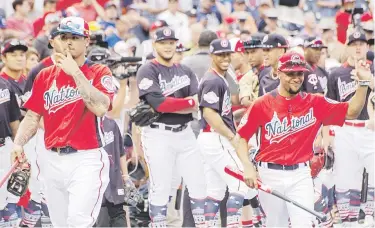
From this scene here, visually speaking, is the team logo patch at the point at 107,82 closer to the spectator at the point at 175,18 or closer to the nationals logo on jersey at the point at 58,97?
the nationals logo on jersey at the point at 58,97

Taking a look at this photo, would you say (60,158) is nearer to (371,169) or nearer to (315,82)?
(315,82)

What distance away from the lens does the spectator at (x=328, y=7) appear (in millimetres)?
18422

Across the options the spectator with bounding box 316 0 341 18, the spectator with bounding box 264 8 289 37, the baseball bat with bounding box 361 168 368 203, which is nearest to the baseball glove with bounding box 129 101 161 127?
the baseball bat with bounding box 361 168 368 203

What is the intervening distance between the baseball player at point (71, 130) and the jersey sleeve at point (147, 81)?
2019mm

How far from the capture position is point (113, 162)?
33.4 feet

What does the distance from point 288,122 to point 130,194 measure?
2.43m

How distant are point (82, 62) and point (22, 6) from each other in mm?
7441

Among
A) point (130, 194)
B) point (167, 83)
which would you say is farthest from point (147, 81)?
point (130, 194)

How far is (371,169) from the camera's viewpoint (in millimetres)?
11586

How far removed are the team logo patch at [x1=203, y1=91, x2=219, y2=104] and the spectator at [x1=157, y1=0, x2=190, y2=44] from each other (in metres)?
6.23

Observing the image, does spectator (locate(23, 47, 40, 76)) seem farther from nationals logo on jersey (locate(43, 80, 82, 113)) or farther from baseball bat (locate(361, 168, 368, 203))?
baseball bat (locate(361, 168, 368, 203))

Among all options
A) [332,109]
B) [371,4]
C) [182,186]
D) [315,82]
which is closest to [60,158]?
[332,109]

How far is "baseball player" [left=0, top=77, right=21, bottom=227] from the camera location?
10.3 m

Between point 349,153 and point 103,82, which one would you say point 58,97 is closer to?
point 103,82
